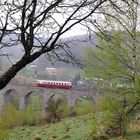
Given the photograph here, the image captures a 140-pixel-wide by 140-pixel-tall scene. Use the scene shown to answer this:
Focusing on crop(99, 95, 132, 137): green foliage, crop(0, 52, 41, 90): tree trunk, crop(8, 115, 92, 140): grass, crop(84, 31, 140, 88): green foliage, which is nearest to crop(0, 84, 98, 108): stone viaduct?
crop(8, 115, 92, 140): grass

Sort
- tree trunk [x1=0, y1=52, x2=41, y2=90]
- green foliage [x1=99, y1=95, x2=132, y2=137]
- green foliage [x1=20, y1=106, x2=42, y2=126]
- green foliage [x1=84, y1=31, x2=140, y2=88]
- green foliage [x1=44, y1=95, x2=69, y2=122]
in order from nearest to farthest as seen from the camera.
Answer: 1. tree trunk [x1=0, y1=52, x2=41, y2=90]
2. green foliage [x1=99, y1=95, x2=132, y2=137]
3. green foliage [x1=84, y1=31, x2=140, y2=88]
4. green foliage [x1=44, y1=95, x2=69, y2=122]
5. green foliage [x1=20, y1=106, x2=42, y2=126]

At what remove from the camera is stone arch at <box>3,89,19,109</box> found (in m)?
49.9

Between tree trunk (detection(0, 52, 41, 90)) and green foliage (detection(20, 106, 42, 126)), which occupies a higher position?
tree trunk (detection(0, 52, 41, 90))

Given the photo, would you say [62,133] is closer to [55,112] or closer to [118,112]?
[118,112]

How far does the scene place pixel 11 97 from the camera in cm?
5462

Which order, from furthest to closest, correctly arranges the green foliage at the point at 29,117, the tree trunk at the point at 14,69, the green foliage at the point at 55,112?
1. the green foliage at the point at 29,117
2. the green foliage at the point at 55,112
3. the tree trunk at the point at 14,69

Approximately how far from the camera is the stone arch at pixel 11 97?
49866 mm

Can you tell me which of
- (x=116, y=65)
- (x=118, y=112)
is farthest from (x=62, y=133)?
(x=118, y=112)

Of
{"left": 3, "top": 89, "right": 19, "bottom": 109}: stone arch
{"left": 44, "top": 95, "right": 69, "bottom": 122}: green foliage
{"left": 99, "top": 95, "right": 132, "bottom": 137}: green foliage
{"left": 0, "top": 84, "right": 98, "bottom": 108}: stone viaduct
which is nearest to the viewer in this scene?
{"left": 99, "top": 95, "right": 132, "bottom": 137}: green foliage

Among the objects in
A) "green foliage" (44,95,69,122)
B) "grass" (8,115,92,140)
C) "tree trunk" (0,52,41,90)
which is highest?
"tree trunk" (0,52,41,90)

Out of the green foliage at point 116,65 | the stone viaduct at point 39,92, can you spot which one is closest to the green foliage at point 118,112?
the green foliage at point 116,65

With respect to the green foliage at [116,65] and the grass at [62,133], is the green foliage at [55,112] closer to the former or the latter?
the grass at [62,133]

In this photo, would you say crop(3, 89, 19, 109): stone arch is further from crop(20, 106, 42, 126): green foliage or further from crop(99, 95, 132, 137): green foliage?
crop(99, 95, 132, 137): green foliage


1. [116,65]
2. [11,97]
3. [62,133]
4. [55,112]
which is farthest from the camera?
[11,97]
